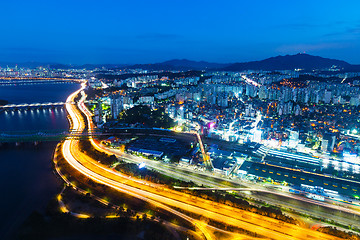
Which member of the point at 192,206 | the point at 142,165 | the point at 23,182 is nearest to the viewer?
the point at 192,206

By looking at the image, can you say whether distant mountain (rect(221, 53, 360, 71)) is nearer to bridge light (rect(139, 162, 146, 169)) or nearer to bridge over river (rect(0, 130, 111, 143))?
bridge over river (rect(0, 130, 111, 143))

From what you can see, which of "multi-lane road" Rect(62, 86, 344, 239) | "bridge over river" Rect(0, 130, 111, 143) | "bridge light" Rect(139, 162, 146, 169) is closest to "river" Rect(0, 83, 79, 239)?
"bridge over river" Rect(0, 130, 111, 143)

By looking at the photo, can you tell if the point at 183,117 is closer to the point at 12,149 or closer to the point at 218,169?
the point at 218,169

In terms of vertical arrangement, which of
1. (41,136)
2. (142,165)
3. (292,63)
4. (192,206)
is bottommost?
(192,206)

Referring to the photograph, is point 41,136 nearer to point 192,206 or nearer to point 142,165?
point 142,165

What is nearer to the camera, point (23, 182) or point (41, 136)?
point (23, 182)

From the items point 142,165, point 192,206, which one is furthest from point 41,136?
point 192,206

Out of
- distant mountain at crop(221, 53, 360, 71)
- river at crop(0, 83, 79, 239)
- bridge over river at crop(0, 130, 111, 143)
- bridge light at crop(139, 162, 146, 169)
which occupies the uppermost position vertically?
distant mountain at crop(221, 53, 360, 71)
